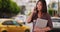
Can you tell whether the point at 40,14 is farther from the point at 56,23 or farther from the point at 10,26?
the point at 10,26

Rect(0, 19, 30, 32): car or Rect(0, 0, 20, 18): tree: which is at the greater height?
Rect(0, 0, 20, 18): tree

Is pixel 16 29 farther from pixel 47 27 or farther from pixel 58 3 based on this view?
pixel 58 3

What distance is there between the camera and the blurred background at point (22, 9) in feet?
8.73

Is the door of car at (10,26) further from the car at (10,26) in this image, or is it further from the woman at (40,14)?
the woman at (40,14)

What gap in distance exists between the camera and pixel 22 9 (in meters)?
2.68

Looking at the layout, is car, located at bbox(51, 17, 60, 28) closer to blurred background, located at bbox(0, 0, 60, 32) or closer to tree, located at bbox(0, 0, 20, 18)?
blurred background, located at bbox(0, 0, 60, 32)

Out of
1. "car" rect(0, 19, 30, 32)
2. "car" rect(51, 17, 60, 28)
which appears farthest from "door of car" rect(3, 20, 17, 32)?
"car" rect(51, 17, 60, 28)

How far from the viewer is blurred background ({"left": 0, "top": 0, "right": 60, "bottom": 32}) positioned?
8.73ft

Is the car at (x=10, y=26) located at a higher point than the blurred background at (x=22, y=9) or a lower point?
lower

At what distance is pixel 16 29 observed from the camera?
2674mm

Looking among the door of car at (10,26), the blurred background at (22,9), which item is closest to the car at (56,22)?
the blurred background at (22,9)

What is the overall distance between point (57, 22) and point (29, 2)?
1.19ft

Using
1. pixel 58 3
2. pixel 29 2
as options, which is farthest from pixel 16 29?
pixel 58 3

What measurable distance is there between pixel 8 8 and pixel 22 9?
0.15 meters
